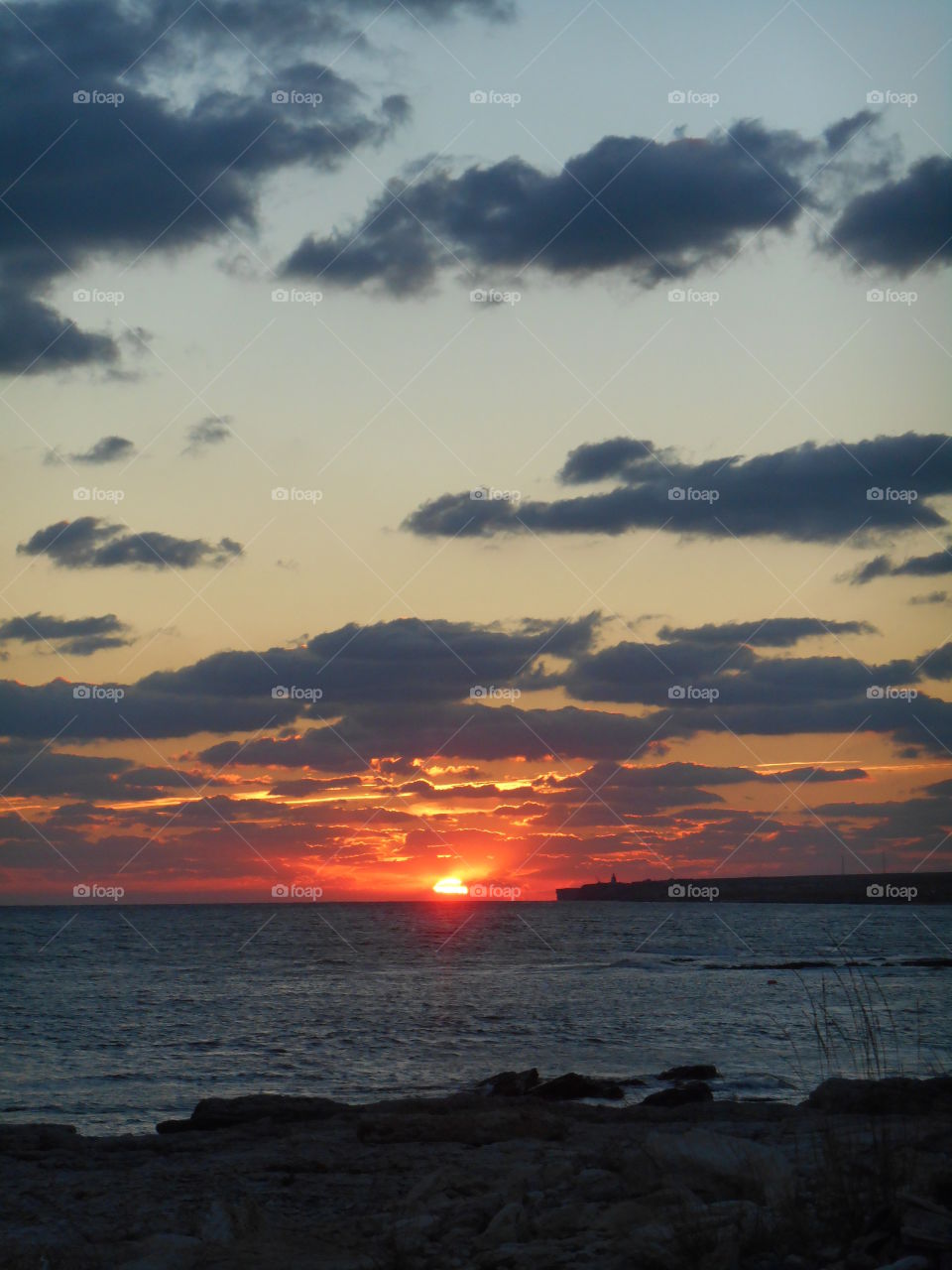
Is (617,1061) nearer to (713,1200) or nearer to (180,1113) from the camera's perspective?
(180,1113)

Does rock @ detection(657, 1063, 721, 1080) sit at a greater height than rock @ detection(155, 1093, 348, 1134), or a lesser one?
lesser

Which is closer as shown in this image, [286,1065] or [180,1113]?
[180,1113]

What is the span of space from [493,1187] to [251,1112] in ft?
30.3

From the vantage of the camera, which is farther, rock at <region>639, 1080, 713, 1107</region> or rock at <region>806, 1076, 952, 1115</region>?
rock at <region>639, 1080, 713, 1107</region>

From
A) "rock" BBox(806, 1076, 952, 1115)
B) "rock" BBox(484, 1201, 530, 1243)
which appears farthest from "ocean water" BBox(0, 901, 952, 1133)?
"rock" BBox(484, 1201, 530, 1243)

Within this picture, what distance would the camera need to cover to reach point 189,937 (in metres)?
105

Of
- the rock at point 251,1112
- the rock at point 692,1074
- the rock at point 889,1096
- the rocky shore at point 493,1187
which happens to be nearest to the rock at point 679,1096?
the rocky shore at point 493,1187

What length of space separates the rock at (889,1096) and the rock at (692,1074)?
763 centimetres

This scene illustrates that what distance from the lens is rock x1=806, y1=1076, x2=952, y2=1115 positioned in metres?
15.1

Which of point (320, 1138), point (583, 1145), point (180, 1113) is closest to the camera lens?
point (583, 1145)

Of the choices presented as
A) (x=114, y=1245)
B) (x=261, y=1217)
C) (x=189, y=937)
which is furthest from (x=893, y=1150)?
(x=189, y=937)

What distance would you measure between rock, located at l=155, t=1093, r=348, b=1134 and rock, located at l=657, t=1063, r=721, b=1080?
9.56 metres

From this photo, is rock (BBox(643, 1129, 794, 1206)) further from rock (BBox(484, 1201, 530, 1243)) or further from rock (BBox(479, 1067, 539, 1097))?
rock (BBox(479, 1067, 539, 1097))

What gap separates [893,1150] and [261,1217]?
5.25 meters
